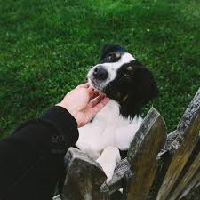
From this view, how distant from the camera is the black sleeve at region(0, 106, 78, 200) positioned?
1.71 metres

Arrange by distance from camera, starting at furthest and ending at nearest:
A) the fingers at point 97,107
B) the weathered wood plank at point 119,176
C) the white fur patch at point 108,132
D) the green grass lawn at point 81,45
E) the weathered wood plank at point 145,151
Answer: the green grass lawn at point 81,45 → the white fur patch at point 108,132 → the fingers at point 97,107 → the weathered wood plank at point 119,176 → the weathered wood plank at point 145,151

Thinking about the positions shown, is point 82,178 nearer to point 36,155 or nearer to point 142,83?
point 36,155

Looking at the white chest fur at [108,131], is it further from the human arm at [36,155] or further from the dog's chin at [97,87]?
the human arm at [36,155]

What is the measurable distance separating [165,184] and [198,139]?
0.40 metres

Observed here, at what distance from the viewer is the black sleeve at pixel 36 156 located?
5.62 feet

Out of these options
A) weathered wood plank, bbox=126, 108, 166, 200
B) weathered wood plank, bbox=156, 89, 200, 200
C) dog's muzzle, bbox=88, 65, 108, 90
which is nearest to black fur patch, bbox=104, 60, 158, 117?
dog's muzzle, bbox=88, 65, 108, 90

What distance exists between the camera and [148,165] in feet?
7.25

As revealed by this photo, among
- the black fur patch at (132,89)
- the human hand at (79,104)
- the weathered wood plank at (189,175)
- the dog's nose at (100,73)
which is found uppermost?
the human hand at (79,104)

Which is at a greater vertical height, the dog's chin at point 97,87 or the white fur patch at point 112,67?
the white fur patch at point 112,67

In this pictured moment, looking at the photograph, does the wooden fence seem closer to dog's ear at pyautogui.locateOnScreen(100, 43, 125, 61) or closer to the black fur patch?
the black fur patch

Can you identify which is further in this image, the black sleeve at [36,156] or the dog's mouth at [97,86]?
the dog's mouth at [97,86]

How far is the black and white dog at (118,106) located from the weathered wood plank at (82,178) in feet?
3.52

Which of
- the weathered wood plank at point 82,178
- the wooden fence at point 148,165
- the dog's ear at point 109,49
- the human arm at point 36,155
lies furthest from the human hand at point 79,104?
the dog's ear at point 109,49

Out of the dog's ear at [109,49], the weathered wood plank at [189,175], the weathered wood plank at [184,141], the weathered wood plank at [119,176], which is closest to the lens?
the weathered wood plank at [119,176]
